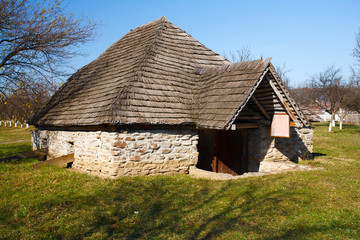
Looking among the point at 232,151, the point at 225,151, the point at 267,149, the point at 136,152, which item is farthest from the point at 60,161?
the point at 267,149

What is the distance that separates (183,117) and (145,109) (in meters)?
1.26

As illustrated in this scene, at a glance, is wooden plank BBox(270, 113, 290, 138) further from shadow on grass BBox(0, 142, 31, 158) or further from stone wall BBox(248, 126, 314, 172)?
shadow on grass BBox(0, 142, 31, 158)

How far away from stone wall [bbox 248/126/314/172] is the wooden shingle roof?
2465 millimetres

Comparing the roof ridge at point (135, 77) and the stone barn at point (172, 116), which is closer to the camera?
the stone barn at point (172, 116)

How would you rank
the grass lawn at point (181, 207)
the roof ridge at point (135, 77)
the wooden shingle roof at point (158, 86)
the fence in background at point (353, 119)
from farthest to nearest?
the fence in background at point (353, 119), the roof ridge at point (135, 77), the wooden shingle roof at point (158, 86), the grass lawn at point (181, 207)

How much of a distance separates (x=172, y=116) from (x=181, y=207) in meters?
3.31

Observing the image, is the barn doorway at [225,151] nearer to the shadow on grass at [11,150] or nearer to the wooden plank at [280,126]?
the wooden plank at [280,126]

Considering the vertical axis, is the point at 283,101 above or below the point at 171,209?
above

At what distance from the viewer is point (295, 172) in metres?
7.84

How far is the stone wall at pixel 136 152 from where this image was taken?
296 inches

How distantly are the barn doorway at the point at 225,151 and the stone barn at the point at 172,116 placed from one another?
0.12 feet

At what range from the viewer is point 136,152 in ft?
25.2

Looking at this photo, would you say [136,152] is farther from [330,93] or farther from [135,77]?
[330,93]

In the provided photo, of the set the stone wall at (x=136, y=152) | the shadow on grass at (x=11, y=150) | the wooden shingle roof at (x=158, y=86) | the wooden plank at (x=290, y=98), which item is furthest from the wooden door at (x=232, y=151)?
the shadow on grass at (x=11, y=150)
